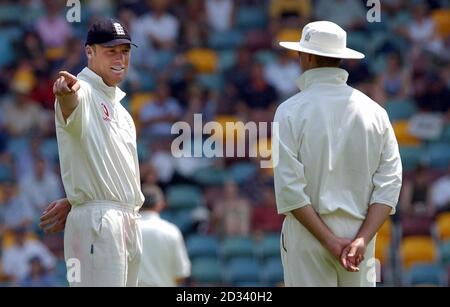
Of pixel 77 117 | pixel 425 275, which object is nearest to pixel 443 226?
pixel 425 275

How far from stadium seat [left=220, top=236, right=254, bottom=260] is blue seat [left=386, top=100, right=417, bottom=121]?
2575mm

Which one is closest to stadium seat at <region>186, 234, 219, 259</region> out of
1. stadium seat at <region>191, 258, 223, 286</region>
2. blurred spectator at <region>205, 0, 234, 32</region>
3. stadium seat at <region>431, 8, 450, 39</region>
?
stadium seat at <region>191, 258, 223, 286</region>

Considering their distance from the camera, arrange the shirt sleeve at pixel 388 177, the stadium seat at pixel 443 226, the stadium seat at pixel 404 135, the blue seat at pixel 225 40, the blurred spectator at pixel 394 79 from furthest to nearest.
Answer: the blue seat at pixel 225 40 < the blurred spectator at pixel 394 79 < the stadium seat at pixel 404 135 < the stadium seat at pixel 443 226 < the shirt sleeve at pixel 388 177

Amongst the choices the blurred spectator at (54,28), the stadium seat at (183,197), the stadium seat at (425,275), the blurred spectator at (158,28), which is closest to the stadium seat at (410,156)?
the stadium seat at (425,275)

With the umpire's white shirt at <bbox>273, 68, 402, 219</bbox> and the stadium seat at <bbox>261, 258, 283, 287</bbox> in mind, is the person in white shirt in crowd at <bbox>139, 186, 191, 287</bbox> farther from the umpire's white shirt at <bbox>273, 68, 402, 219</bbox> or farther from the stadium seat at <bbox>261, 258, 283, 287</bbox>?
the stadium seat at <bbox>261, 258, 283, 287</bbox>

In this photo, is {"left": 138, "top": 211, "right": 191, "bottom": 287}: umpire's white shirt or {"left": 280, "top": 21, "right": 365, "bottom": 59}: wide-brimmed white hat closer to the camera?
{"left": 280, "top": 21, "right": 365, "bottom": 59}: wide-brimmed white hat

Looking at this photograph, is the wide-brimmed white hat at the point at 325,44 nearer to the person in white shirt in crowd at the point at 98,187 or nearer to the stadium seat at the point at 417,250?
the person in white shirt in crowd at the point at 98,187

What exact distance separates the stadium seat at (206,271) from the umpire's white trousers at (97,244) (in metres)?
7.98

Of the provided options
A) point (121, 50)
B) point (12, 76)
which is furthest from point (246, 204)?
point (121, 50)

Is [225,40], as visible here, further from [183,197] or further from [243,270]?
[243,270]

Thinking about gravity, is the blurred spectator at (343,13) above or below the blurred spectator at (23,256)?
above

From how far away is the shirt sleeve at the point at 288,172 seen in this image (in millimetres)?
8031

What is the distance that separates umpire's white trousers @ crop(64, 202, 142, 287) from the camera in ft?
27.0
